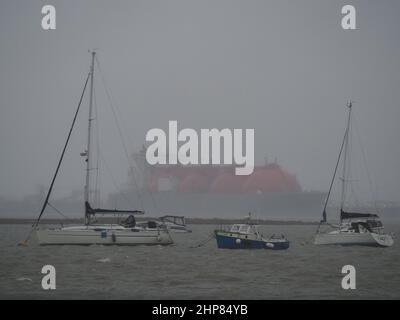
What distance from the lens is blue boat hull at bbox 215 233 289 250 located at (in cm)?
5438

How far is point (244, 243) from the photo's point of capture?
178 feet

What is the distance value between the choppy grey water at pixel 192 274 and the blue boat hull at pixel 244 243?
0.89 m

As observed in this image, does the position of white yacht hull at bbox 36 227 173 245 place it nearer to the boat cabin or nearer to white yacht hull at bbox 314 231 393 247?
the boat cabin

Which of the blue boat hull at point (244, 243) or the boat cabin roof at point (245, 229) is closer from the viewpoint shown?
the blue boat hull at point (244, 243)

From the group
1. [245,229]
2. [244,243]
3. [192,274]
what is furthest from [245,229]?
[192,274]

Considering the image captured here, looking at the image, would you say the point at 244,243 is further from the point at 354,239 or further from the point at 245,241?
the point at 354,239

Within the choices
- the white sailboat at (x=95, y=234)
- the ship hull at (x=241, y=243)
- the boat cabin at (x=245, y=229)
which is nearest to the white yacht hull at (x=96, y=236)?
the white sailboat at (x=95, y=234)

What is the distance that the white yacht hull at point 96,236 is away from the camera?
176ft

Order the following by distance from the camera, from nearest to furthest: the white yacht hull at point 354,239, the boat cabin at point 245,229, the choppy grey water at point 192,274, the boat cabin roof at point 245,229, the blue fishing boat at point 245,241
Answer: the choppy grey water at point 192,274
the blue fishing boat at point 245,241
the boat cabin at point 245,229
the boat cabin roof at point 245,229
the white yacht hull at point 354,239

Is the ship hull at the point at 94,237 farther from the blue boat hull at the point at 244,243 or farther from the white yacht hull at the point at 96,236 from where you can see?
the blue boat hull at the point at 244,243

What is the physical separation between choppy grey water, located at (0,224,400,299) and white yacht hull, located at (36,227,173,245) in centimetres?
66

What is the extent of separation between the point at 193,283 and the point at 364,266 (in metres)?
16.4

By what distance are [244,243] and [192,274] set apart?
61.6ft
